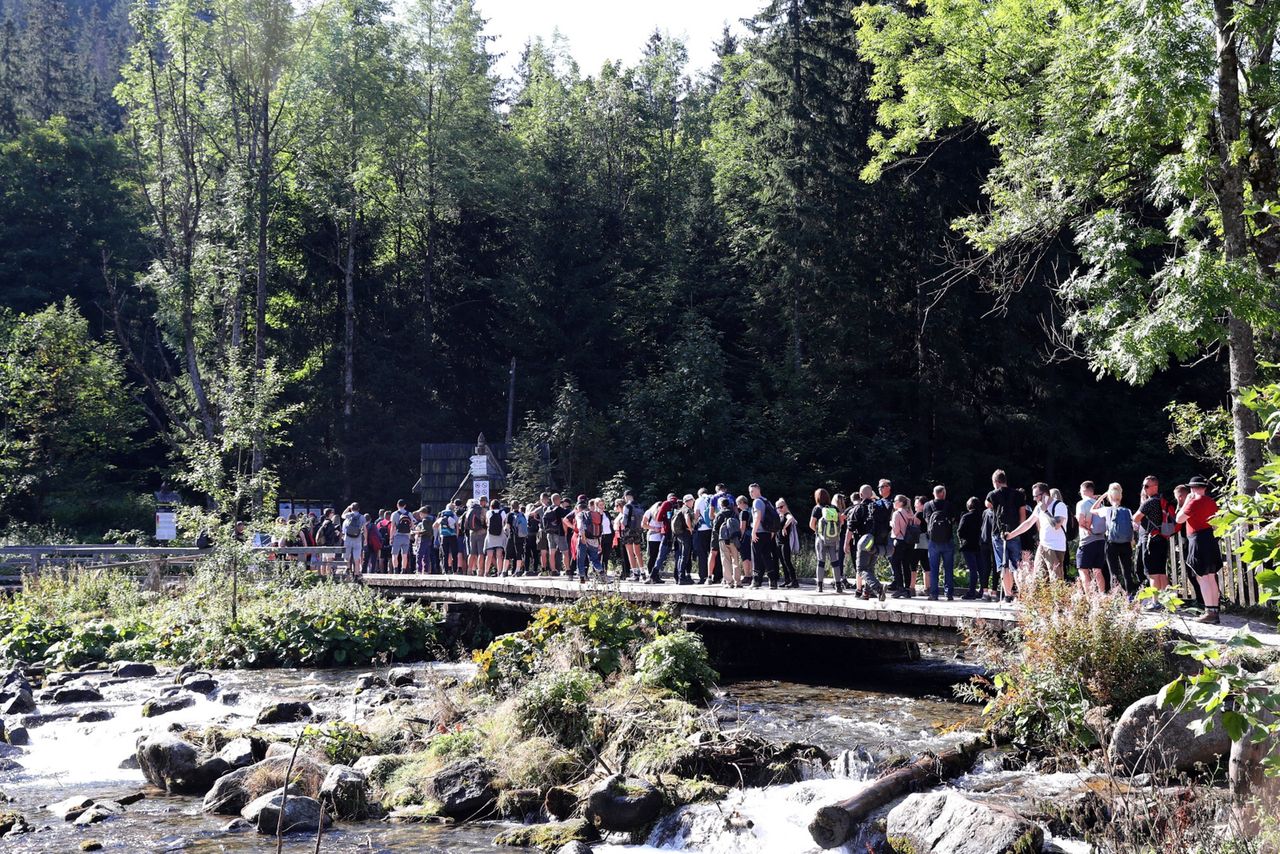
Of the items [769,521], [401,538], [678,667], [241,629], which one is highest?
[769,521]

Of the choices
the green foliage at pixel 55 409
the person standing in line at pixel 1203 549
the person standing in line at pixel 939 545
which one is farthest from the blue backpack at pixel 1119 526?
the green foliage at pixel 55 409

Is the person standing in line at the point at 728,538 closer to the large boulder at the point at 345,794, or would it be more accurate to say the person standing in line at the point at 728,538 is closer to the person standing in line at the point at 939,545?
the person standing in line at the point at 939,545

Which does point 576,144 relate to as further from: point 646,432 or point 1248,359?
point 1248,359

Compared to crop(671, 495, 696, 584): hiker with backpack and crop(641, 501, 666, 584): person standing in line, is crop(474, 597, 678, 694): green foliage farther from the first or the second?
crop(641, 501, 666, 584): person standing in line

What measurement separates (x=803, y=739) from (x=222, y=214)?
34014 millimetres

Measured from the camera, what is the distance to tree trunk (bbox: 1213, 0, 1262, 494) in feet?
44.7

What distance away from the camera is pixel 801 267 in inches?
1423

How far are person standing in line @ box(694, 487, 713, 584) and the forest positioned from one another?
7.13m

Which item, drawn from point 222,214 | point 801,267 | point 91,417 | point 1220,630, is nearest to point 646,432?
point 801,267

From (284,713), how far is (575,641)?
4.15 meters

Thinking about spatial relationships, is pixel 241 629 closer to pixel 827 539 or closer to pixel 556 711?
pixel 827 539

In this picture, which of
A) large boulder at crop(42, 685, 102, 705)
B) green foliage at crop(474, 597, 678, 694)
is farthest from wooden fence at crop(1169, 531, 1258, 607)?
large boulder at crop(42, 685, 102, 705)

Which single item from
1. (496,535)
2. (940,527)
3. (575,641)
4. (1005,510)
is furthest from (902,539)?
(496,535)

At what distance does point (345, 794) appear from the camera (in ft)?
34.8
